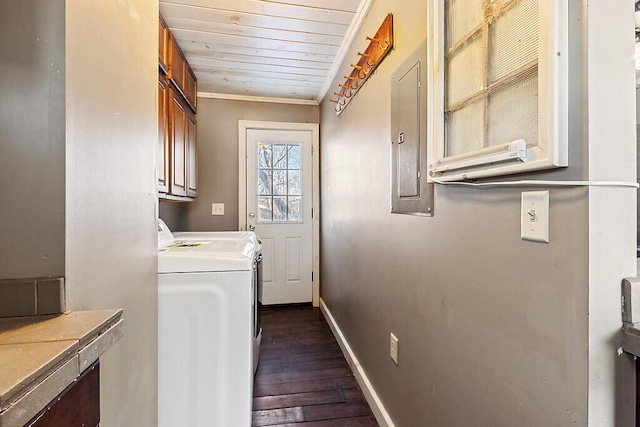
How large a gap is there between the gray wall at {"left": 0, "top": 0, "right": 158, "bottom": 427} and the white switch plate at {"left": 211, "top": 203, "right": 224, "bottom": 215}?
8.17 feet

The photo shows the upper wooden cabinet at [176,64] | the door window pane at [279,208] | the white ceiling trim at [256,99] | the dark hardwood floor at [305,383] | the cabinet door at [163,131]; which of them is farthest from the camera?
the door window pane at [279,208]

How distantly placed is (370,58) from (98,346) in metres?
1.85

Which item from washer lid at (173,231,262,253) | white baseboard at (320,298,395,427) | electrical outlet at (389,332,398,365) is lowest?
white baseboard at (320,298,395,427)

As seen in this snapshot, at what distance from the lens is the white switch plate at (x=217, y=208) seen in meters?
3.46

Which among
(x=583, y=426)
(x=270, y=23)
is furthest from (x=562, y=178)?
(x=270, y=23)

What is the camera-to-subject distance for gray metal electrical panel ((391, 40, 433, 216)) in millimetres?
1259

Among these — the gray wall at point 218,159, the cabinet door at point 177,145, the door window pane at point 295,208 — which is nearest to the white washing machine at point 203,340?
the cabinet door at point 177,145

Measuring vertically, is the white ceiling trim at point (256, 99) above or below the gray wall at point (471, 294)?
above

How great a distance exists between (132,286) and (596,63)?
1.26m

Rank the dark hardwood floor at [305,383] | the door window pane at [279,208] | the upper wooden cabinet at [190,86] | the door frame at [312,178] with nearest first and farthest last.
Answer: the dark hardwood floor at [305,383], the upper wooden cabinet at [190,86], the door frame at [312,178], the door window pane at [279,208]

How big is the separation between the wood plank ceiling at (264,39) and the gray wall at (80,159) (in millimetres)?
1134

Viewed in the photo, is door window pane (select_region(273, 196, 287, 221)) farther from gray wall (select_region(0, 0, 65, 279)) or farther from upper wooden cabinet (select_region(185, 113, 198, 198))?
gray wall (select_region(0, 0, 65, 279))

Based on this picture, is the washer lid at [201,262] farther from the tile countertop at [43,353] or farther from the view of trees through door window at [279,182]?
the view of trees through door window at [279,182]

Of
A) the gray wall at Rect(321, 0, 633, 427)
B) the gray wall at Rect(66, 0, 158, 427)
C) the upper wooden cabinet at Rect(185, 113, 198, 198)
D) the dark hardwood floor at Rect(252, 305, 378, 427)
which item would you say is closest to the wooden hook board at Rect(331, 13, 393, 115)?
the gray wall at Rect(321, 0, 633, 427)
